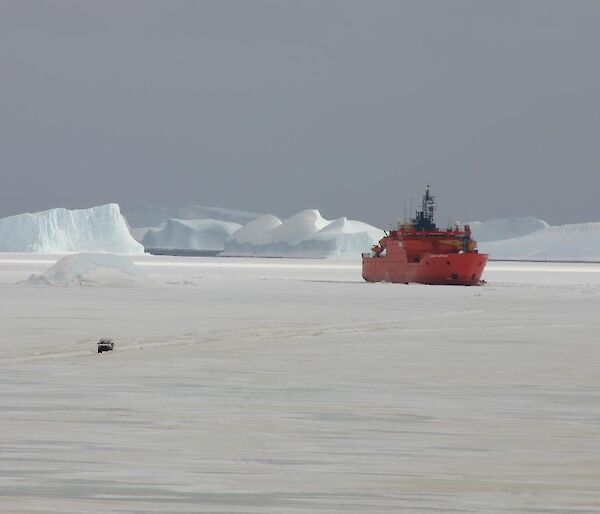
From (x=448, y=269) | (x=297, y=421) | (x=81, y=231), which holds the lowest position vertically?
(x=297, y=421)

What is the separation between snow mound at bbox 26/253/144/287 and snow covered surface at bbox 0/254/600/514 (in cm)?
2521

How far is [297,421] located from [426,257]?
5737 centimetres

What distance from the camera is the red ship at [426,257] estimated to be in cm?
6738

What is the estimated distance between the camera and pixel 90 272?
165ft

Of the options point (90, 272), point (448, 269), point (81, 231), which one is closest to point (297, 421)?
point (90, 272)

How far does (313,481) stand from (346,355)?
10213 mm

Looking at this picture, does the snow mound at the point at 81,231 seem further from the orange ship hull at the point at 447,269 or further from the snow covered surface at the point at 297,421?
the snow covered surface at the point at 297,421

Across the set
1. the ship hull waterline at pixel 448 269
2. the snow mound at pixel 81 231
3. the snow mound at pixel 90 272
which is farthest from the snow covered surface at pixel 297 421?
the snow mound at pixel 81 231

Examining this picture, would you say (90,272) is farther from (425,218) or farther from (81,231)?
(81,231)

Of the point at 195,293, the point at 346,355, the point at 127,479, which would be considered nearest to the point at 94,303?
the point at 195,293

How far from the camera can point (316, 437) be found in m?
9.80

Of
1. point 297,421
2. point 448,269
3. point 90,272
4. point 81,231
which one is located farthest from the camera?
point 81,231

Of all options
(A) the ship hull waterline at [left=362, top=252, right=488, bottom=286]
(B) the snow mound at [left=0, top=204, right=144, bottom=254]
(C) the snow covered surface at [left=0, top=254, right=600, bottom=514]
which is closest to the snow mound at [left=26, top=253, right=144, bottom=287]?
(A) the ship hull waterline at [left=362, top=252, right=488, bottom=286]

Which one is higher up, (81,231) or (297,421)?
(81,231)
